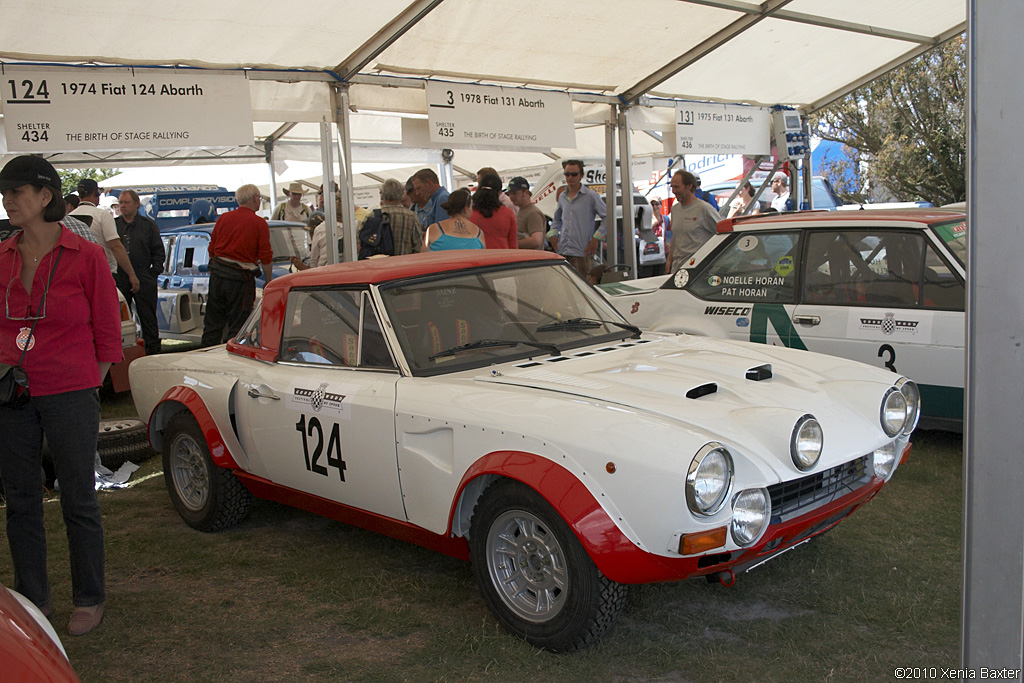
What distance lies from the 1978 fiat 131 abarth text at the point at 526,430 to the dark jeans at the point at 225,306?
10.3 ft

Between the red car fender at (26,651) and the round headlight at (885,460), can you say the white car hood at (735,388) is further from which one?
the red car fender at (26,651)

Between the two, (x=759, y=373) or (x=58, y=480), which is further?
(x=759, y=373)

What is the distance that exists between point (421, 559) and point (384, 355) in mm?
1020

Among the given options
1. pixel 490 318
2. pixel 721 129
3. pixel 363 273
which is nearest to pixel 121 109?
pixel 363 273

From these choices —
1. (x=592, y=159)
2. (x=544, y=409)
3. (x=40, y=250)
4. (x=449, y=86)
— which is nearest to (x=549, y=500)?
(x=544, y=409)

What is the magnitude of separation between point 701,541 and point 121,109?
5.99m

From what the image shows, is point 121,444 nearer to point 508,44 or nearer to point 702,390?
point 702,390

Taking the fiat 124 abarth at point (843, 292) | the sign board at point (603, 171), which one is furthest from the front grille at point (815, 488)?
the sign board at point (603, 171)

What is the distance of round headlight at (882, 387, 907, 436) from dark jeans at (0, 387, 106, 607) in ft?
10.3

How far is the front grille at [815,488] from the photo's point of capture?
2.96 meters

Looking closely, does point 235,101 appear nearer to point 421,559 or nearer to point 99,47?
point 99,47

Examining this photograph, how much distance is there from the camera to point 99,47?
6.57m

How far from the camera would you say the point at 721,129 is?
10641mm

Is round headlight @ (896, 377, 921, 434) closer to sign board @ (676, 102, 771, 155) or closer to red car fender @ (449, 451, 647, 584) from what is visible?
red car fender @ (449, 451, 647, 584)
